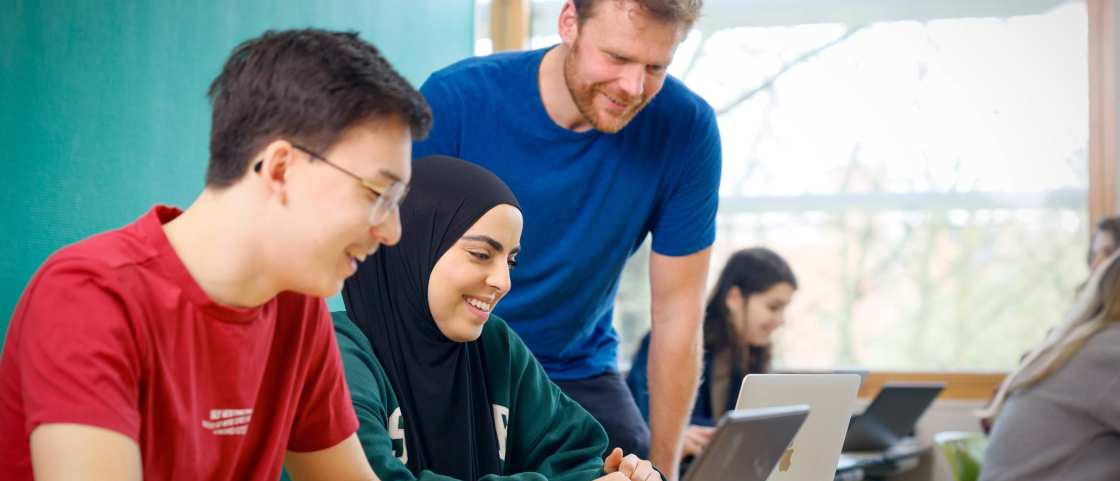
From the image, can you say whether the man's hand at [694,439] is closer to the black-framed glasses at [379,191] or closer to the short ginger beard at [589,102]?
the short ginger beard at [589,102]

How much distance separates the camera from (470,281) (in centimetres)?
173

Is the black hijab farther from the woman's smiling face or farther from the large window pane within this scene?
the large window pane

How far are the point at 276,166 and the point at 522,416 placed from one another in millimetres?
813

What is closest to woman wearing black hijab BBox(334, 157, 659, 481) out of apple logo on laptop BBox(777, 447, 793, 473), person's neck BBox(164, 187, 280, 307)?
apple logo on laptop BBox(777, 447, 793, 473)

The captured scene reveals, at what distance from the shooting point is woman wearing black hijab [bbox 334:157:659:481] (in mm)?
1719

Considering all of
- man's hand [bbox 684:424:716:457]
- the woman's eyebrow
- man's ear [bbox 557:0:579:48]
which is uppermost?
man's ear [bbox 557:0:579:48]

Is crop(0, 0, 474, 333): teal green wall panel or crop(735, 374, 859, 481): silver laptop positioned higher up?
crop(0, 0, 474, 333): teal green wall panel

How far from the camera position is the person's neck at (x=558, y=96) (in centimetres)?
222

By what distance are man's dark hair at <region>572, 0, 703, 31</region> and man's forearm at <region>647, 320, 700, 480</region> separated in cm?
65

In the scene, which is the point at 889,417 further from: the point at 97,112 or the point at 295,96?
the point at 295,96

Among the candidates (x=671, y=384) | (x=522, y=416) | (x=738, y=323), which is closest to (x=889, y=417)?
(x=738, y=323)

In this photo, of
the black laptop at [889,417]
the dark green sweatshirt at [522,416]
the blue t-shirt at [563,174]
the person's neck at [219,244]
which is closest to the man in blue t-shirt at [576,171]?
the blue t-shirt at [563,174]

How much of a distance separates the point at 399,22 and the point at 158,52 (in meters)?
1.48

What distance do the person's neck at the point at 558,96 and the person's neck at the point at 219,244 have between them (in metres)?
1.13
